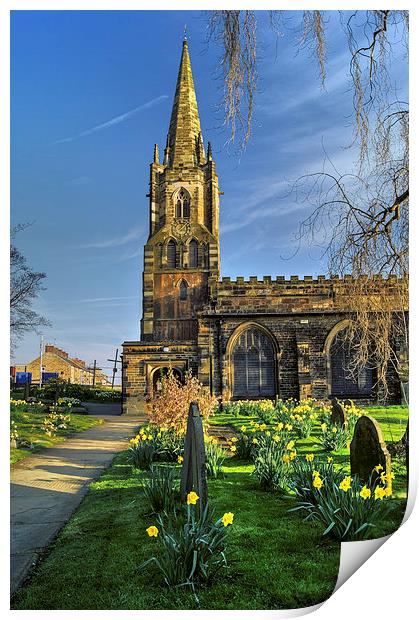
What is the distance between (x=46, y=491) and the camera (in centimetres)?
526

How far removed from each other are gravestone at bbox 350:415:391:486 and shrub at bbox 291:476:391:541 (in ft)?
2.69

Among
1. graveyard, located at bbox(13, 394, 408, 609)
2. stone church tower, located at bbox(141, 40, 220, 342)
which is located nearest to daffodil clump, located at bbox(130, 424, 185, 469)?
graveyard, located at bbox(13, 394, 408, 609)

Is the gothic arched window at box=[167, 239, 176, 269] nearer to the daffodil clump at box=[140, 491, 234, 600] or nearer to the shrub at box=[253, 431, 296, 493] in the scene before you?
the shrub at box=[253, 431, 296, 493]

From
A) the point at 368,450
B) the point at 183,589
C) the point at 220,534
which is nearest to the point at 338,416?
the point at 368,450

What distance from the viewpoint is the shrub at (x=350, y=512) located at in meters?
3.57

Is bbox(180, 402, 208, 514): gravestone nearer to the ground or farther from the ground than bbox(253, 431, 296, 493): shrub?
farther from the ground

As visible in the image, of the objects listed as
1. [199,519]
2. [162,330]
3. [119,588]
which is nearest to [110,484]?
[199,519]

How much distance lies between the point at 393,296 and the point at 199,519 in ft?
9.88

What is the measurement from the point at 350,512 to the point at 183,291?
26.5 metres

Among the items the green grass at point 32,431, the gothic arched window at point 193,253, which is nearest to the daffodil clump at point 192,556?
the green grass at point 32,431

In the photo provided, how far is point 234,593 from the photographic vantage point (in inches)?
117

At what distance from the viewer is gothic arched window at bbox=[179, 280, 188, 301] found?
2962 centimetres

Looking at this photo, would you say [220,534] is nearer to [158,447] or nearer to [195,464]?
[195,464]
